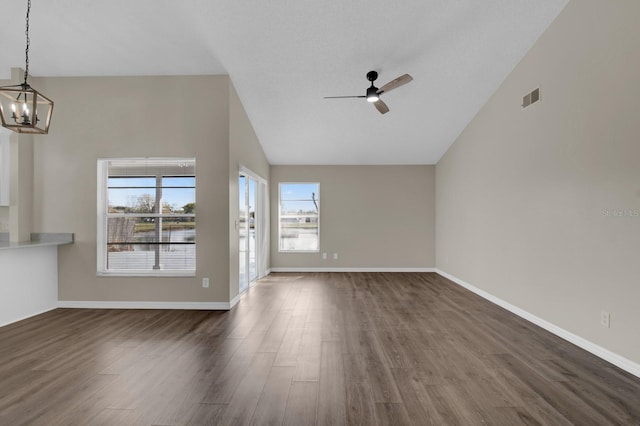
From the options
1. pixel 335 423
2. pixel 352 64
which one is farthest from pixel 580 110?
pixel 335 423

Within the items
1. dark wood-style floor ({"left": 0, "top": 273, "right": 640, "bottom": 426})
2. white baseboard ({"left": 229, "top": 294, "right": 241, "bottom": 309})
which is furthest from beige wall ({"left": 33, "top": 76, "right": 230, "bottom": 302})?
dark wood-style floor ({"left": 0, "top": 273, "right": 640, "bottom": 426})

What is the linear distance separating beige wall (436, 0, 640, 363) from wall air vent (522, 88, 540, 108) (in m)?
0.07

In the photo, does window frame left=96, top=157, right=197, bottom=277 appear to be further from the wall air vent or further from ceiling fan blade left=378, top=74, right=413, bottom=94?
the wall air vent

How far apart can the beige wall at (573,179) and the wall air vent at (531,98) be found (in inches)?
2.9

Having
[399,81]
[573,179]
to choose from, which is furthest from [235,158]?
[573,179]

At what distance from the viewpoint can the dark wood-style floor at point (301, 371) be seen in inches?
74.7

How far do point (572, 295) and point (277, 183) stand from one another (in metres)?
5.60

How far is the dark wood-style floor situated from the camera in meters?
1.90

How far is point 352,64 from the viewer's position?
3941mm

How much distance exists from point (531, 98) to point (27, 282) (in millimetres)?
6782

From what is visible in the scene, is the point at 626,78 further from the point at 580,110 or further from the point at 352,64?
the point at 352,64

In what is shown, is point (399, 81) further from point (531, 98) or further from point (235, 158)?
point (235, 158)

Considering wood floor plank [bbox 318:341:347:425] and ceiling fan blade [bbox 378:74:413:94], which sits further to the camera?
ceiling fan blade [bbox 378:74:413:94]

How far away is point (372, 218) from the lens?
6930 millimetres
